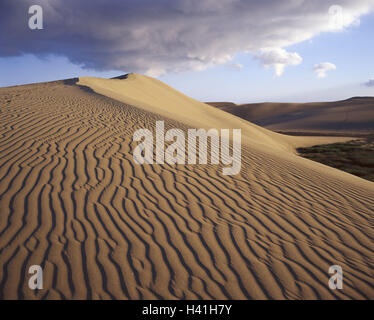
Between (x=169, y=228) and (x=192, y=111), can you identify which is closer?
(x=169, y=228)

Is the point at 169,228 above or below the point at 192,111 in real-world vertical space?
below

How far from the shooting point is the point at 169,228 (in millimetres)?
3486

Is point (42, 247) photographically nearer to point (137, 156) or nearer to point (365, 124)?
point (137, 156)

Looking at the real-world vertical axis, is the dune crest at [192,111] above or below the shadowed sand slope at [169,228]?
above

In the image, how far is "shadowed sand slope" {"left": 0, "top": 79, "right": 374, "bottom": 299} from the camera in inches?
105

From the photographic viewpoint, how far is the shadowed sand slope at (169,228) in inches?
105

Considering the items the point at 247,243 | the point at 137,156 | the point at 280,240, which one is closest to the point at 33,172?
the point at 137,156

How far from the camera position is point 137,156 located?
5676 millimetres

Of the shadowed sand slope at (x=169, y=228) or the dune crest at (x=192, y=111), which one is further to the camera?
the dune crest at (x=192, y=111)

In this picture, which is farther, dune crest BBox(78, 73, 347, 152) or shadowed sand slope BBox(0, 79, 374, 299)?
dune crest BBox(78, 73, 347, 152)

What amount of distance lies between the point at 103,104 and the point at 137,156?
6.26 m

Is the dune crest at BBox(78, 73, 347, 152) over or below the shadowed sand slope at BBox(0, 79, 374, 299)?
over
